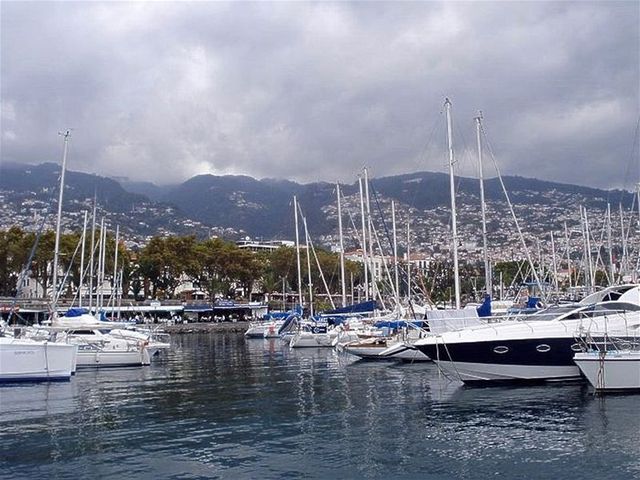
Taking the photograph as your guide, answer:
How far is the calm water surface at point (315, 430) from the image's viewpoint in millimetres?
13656

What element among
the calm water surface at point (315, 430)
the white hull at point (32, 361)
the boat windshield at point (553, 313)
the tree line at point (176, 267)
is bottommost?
the calm water surface at point (315, 430)

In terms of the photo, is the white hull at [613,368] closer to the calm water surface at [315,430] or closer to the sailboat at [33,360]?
the calm water surface at [315,430]

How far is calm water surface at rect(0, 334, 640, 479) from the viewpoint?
1366cm

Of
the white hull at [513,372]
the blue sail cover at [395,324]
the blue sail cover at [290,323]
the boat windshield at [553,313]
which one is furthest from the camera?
the blue sail cover at [290,323]

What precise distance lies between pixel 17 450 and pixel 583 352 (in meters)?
16.7

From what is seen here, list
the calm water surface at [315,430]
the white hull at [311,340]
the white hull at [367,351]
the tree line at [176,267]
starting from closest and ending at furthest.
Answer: the calm water surface at [315,430] → the white hull at [367,351] → the white hull at [311,340] → the tree line at [176,267]

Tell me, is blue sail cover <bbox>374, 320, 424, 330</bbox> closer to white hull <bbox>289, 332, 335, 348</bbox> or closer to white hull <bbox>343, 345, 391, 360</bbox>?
white hull <bbox>343, 345, 391, 360</bbox>

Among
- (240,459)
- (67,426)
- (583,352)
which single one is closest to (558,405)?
(583,352)

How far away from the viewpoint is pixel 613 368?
21.0 meters

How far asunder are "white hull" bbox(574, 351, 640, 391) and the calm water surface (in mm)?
544

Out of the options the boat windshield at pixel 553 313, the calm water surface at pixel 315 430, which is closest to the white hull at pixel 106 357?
the calm water surface at pixel 315 430

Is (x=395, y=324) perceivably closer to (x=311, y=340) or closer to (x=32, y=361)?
(x=311, y=340)

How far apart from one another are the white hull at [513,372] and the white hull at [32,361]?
1555cm

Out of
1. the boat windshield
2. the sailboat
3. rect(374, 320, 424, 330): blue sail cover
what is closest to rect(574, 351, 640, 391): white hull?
the boat windshield
